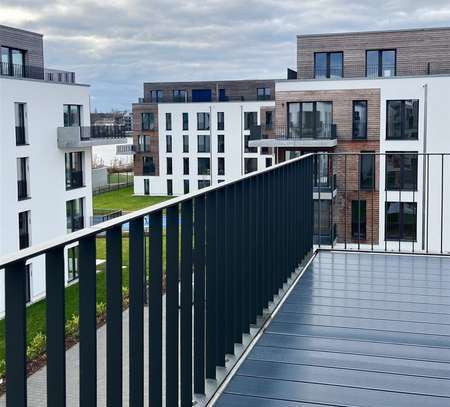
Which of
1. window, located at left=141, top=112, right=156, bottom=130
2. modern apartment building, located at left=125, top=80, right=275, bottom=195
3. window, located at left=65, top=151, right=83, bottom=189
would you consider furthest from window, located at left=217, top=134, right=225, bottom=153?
window, located at left=65, top=151, right=83, bottom=189

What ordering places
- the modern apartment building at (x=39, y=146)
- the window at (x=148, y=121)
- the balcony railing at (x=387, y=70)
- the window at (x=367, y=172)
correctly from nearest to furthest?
the modern apartment building at (x=39, y=146) < the window at (x=367, y=172) < the balcony railing at (x=387, y=70) < the window at (x=148, y=121)

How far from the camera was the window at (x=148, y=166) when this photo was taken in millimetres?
44969

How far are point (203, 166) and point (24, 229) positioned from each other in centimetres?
2487

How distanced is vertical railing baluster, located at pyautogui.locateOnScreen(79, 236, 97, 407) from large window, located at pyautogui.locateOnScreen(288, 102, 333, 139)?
859 inches

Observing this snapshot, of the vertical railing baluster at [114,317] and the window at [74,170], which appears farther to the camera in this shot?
the window at [74,170]

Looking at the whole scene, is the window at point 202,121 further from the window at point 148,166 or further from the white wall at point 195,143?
the window at point 148,166

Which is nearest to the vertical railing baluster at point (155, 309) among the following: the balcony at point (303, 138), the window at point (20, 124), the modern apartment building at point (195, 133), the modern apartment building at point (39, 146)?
the modern apartment building at point (39, 146)

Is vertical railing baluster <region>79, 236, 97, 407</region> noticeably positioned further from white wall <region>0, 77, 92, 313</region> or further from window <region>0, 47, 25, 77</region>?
window <region>0, 47, 25, 77</region>

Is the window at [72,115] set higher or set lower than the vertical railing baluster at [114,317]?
higher

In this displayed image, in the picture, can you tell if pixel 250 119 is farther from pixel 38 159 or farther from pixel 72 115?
pixel 38 159

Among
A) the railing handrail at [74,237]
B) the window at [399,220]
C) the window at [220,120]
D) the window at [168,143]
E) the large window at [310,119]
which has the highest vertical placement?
the window at [220,120]

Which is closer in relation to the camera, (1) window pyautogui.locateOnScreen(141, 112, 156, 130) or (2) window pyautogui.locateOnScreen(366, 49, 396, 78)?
(2) window pyautogui.locateOnScreen(366, 49, 396, 78)

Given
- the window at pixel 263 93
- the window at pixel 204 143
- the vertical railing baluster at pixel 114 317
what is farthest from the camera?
the window at pixel 263 93

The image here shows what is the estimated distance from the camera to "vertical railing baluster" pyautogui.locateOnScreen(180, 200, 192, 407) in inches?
85.0
